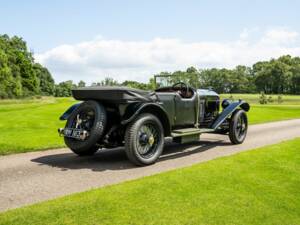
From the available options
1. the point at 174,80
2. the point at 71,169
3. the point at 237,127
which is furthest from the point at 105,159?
the point at 237,127

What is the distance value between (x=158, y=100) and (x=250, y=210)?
3148mm

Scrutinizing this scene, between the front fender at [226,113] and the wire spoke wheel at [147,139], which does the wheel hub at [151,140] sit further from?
the front fender at [226,113]

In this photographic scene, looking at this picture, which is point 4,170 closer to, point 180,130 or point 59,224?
point 59,224

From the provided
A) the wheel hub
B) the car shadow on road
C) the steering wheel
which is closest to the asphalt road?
the car shadow on road

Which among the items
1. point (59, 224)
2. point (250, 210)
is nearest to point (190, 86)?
point (250, 210)

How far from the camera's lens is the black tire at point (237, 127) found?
8.50 meters

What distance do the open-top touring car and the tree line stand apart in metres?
46.6

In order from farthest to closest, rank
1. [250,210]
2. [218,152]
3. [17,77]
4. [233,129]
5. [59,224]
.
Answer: [17,77] → [233,129] → [218,152] → [250,210] → [59,224]

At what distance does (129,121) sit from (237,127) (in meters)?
3.95

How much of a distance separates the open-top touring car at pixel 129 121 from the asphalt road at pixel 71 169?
1.13 feet

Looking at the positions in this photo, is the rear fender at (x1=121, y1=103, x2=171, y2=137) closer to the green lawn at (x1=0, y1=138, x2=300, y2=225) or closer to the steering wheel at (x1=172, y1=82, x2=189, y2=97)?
the green lawn at (x1=0, y1=138, x2=300, y2=225)

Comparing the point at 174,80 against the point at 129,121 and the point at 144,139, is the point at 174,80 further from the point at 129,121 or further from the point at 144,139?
the point at 129,121

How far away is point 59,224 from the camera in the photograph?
10.9 feet

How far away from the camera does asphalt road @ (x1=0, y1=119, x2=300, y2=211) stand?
4445 mm
